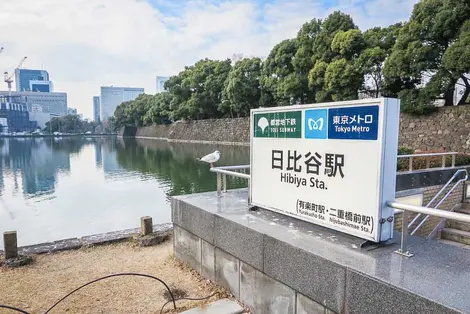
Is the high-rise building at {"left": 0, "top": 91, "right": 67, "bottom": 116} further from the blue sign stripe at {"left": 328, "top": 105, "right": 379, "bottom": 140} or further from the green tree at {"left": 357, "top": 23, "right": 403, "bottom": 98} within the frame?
the blue sign stripe at {"left": 328, "top": 105, "right": 379, "bottom": 140}

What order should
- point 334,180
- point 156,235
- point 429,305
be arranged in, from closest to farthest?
point 429,305 < point 334,180 < point 156,235

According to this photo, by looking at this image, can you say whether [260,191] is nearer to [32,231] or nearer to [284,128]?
[284,128]

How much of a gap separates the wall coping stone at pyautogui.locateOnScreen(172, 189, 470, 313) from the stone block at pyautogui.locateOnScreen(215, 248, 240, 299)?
117 millimetres

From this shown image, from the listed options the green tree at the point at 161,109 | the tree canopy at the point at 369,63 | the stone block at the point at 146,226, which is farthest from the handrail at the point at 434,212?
the green tree at the point at 161,109

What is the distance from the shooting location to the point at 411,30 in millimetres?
13242

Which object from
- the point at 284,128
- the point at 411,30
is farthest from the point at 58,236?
the point at 411,30

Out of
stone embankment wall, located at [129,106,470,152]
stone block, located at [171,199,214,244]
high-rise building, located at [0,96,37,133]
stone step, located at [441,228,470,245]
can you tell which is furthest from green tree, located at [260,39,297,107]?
high-rise building, located at [0,96,37,133]

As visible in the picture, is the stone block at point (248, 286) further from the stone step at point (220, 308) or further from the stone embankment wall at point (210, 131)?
the stone embankment wall at point (210, 131)

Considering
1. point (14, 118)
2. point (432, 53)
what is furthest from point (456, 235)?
point (14, 118)

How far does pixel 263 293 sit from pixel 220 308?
0.49 meters

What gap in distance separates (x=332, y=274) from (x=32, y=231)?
782 centimetres

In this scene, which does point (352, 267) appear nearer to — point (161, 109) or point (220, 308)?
point (220, 308)

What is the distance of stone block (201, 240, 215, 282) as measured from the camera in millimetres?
3604

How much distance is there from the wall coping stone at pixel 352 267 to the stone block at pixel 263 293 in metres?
0.08
